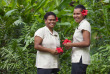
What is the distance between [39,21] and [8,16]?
0.73 metres

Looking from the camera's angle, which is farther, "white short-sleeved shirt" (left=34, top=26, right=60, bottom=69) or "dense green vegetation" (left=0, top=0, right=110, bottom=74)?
"dense green vegetation" (left=0, top=0, right=110, bottom=74)

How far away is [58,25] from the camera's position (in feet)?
15.3

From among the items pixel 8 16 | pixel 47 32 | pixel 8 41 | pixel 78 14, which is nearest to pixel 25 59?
pixel 8 41

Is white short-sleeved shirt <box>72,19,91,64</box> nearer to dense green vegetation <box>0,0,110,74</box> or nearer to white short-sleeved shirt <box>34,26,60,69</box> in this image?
white short-sleeved shirt <box>34,26,60,69</box>

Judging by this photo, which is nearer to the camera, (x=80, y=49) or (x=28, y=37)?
(x=80, y=49)

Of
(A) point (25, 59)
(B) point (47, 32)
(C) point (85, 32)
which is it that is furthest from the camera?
(A) point (25, 59)

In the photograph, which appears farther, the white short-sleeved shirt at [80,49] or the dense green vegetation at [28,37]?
the dense green vegetation at [28,37]

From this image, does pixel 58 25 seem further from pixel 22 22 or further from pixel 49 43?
pixel 49 43

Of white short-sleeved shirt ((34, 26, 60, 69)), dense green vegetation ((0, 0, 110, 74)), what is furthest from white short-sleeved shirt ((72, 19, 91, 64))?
dense green vegetation ((0, 0, 110, 74))

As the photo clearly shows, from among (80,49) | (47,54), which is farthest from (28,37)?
(80,49)

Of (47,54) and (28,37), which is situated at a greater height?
(28,37)

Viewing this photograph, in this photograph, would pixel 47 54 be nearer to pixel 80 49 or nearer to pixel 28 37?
pixel 80 49

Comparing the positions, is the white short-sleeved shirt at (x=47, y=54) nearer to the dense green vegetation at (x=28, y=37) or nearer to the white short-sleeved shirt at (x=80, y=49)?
the white short-sleeved shirt at (x=80, y=49)

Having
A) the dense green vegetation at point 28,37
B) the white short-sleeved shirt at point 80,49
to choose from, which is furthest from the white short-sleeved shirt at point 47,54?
the dense green vegetation at point 28,37
